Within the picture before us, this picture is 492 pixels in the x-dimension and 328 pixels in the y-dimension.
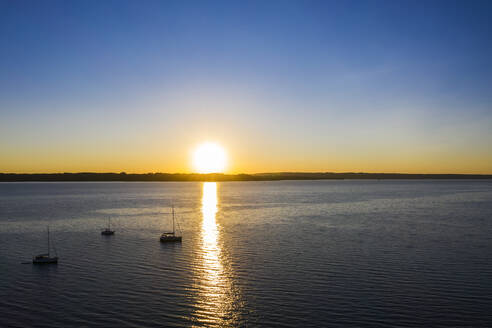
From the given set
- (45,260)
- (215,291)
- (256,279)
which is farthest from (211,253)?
(45,260)

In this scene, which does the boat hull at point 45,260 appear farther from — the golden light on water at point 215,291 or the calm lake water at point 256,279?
the golden light on water at point 215,291

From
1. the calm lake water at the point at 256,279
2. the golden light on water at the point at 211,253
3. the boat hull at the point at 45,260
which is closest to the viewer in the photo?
the calm lake water at the point at 256,279

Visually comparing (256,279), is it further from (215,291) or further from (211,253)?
(211,253)

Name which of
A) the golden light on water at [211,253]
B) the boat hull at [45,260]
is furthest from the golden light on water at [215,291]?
the boat hull at [45,260]

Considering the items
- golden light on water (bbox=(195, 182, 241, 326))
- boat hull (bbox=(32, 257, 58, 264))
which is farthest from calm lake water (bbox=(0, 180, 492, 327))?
boat hull (bbox=(32, 257, 58, 264))

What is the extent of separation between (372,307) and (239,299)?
10650mm

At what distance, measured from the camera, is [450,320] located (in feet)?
83.4

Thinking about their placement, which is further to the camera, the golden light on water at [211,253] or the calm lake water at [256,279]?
the golden light on water at [211,253]

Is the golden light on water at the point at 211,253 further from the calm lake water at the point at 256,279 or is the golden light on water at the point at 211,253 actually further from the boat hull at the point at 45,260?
the boat hull at the point at 45,260

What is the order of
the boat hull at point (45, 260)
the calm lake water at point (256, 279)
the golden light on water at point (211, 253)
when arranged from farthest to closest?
1. the boat hull at point (45, 260)
2. the golden light on water at point (211, 253)
3. the calm lake water at point (256, 279)

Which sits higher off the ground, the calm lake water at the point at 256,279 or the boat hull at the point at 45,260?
the boat hull at the point at 45,260

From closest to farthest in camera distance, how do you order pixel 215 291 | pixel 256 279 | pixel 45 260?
pixel 215 291, pixel 256 279, pixel 45 260

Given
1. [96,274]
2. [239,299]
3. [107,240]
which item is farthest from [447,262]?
[107,240]

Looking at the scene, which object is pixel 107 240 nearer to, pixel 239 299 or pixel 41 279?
pixel 41 279
